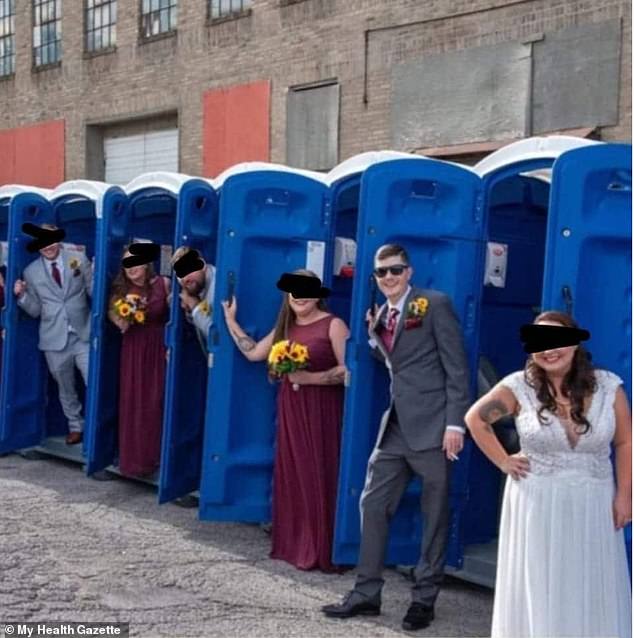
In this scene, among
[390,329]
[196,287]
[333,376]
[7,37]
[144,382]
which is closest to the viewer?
[390,329]

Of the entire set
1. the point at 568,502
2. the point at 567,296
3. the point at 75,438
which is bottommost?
the point at 75,438

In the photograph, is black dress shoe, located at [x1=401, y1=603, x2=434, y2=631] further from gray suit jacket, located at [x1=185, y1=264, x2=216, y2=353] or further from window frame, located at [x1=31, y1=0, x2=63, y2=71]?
window frame, located at [x1=31, y1=0, x2=63, y2=71]

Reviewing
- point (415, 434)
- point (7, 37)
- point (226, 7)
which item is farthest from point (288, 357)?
point (7, 37)

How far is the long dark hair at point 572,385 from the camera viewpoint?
4324 millimetres

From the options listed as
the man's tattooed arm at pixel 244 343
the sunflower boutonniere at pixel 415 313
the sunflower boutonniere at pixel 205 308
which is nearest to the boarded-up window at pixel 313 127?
the sunflower boutonniere at pixel 205 308

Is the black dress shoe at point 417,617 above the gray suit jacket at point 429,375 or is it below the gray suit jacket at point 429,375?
below

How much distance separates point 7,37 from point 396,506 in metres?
20.8

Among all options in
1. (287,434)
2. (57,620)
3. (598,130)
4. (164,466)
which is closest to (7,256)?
(164,466)

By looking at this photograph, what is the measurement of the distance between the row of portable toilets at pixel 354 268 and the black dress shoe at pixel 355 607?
0.50m

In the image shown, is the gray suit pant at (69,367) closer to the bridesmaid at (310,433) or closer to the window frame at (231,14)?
the bridesmaid at (310,433)

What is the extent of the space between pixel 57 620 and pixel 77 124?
1724 centimetres

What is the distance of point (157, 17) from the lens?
771 inches

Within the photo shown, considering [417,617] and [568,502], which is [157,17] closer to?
[417,617]

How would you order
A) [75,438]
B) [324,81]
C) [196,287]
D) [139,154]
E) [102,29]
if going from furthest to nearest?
[102,29], [139,154], [324,81], [75,438], [196,287]
